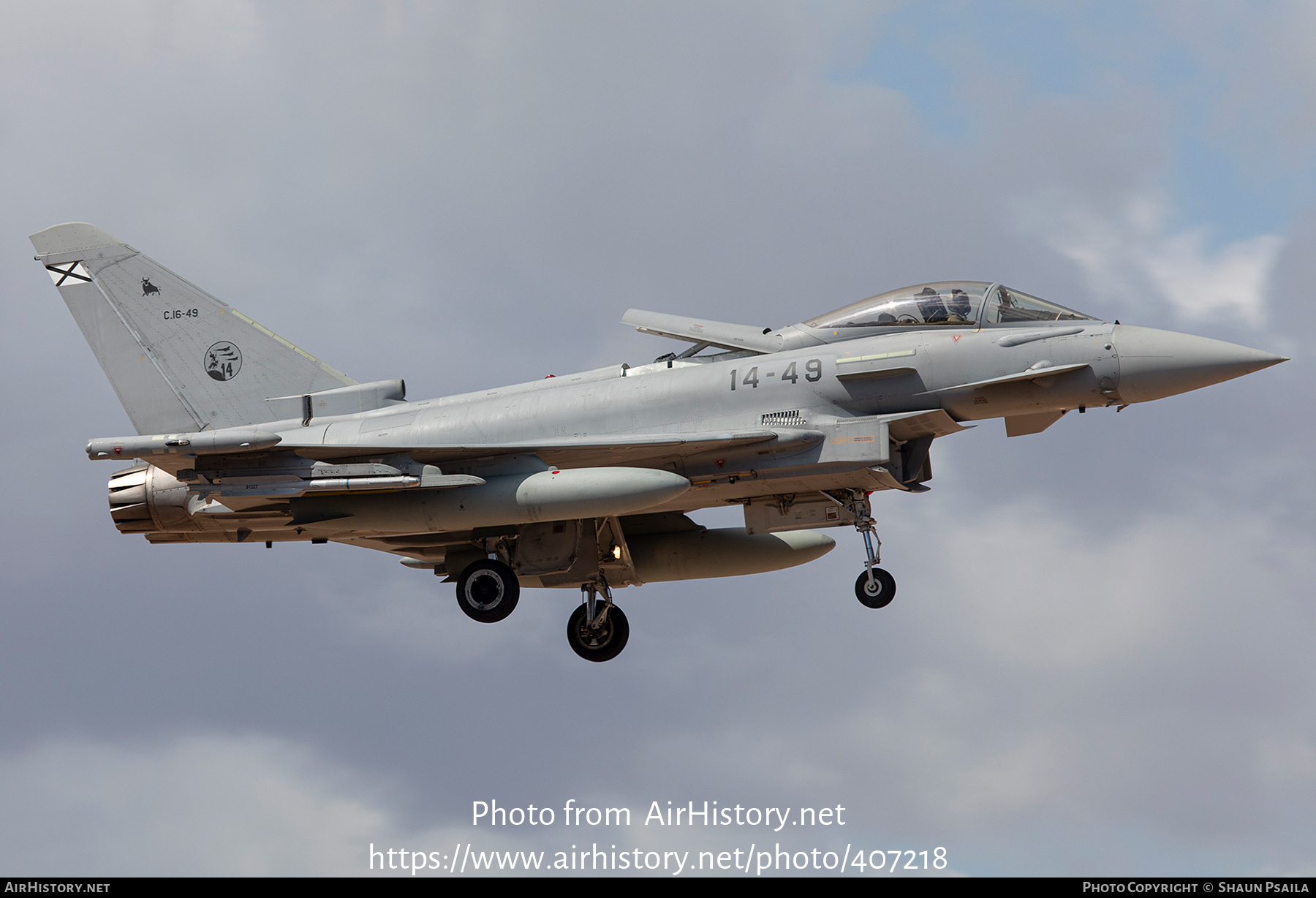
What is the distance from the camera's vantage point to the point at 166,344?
21.3 meters

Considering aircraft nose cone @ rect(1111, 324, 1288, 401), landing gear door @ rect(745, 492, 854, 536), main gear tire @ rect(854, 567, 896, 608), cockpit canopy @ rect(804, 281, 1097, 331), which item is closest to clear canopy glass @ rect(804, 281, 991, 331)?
cockpit canopy @ rect(804, 281, 1097, 331)

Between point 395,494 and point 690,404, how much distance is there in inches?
169

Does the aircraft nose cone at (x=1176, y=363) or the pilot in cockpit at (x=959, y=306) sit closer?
the aircraft nose cone at (x=1176, y=363)

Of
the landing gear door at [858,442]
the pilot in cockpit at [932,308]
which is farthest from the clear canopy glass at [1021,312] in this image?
the landing gear door at [858,442]

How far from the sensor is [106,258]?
21.7 m

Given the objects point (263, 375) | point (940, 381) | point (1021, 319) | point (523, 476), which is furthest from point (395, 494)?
point (1021, 319)

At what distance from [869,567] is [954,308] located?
3.56 meters

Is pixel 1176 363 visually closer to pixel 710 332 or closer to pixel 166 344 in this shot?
pixel 710 332

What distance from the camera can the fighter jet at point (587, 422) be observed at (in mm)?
17891

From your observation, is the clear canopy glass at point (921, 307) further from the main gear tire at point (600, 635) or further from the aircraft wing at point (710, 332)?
the main gear tire at point (600, 635)

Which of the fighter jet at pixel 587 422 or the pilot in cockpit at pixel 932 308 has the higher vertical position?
the pilot in cockpit at pixel 932 308

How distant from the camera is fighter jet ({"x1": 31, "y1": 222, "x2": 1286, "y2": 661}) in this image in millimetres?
17891

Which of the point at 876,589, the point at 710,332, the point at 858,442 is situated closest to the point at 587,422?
the point at 710,332

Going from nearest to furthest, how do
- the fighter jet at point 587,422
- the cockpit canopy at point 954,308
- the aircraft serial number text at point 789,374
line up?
the fighter jet at point 587,422
the cockpit canopy at point 954,308
the aircraft serial number text at point 789,374
